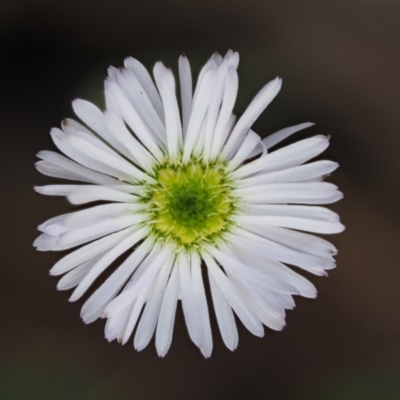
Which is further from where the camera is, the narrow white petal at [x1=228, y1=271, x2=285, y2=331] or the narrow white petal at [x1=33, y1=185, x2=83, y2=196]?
the narrow white petal at [x1=228, y1=271, x2=285, y2=331]

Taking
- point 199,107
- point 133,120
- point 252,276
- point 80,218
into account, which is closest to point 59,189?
point 80,218

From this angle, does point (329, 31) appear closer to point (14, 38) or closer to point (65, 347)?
point (14, 38)

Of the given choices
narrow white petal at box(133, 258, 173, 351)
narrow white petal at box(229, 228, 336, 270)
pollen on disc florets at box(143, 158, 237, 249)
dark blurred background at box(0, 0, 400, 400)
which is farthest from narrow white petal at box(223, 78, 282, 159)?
dark blurred background at box(0, 0, 400, 400)

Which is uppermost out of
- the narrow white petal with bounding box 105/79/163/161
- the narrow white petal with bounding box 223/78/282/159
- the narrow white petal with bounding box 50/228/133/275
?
the narrow white petal with bounding box 105/79/163/161

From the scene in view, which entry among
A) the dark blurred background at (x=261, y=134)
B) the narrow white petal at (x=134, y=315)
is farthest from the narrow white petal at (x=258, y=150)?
the dark blurred background at (x=261, y=134)

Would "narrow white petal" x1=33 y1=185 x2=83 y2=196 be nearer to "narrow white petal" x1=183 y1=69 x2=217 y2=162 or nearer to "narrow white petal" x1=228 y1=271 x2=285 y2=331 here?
"narrow white petal" x1=183 y1=69 x2=217 y2=162

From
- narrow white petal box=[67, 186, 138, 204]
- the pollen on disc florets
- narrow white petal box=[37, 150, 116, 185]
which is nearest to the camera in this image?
narrow white petal box=[67, 186, 138, 204]

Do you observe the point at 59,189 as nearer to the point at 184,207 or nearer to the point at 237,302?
the point at 184,207
